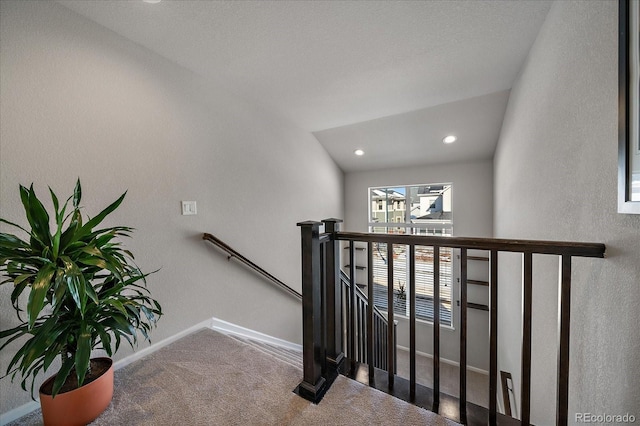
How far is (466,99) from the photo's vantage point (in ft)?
9.12

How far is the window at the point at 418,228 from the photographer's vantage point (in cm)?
469

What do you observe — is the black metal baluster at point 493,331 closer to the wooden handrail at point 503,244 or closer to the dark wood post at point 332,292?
the wooden handrail at point 503,244

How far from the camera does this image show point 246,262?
245 cm

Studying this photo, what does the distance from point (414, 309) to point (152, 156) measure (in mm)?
2089

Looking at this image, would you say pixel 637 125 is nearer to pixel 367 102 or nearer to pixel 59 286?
pixel 59 286

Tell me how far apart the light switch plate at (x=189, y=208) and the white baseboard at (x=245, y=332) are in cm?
100

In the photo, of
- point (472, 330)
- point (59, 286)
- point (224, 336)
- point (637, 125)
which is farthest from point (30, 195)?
point (472, 330)

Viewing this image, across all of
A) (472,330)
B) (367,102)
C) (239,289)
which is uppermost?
(367,102)

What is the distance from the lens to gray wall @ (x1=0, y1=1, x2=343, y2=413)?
1294 millimetres

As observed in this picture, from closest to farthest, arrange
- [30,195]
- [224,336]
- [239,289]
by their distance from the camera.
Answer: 1. [30,195]
2. [224,336]
3. [239,289]

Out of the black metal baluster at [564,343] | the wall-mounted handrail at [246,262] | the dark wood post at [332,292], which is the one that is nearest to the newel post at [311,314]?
the dark wood post at [332,292]

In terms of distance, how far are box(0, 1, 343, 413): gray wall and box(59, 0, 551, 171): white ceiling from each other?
22 centimetres

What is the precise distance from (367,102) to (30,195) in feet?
9.13

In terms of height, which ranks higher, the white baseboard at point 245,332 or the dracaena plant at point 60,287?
the dracaena plant at point 60,287
